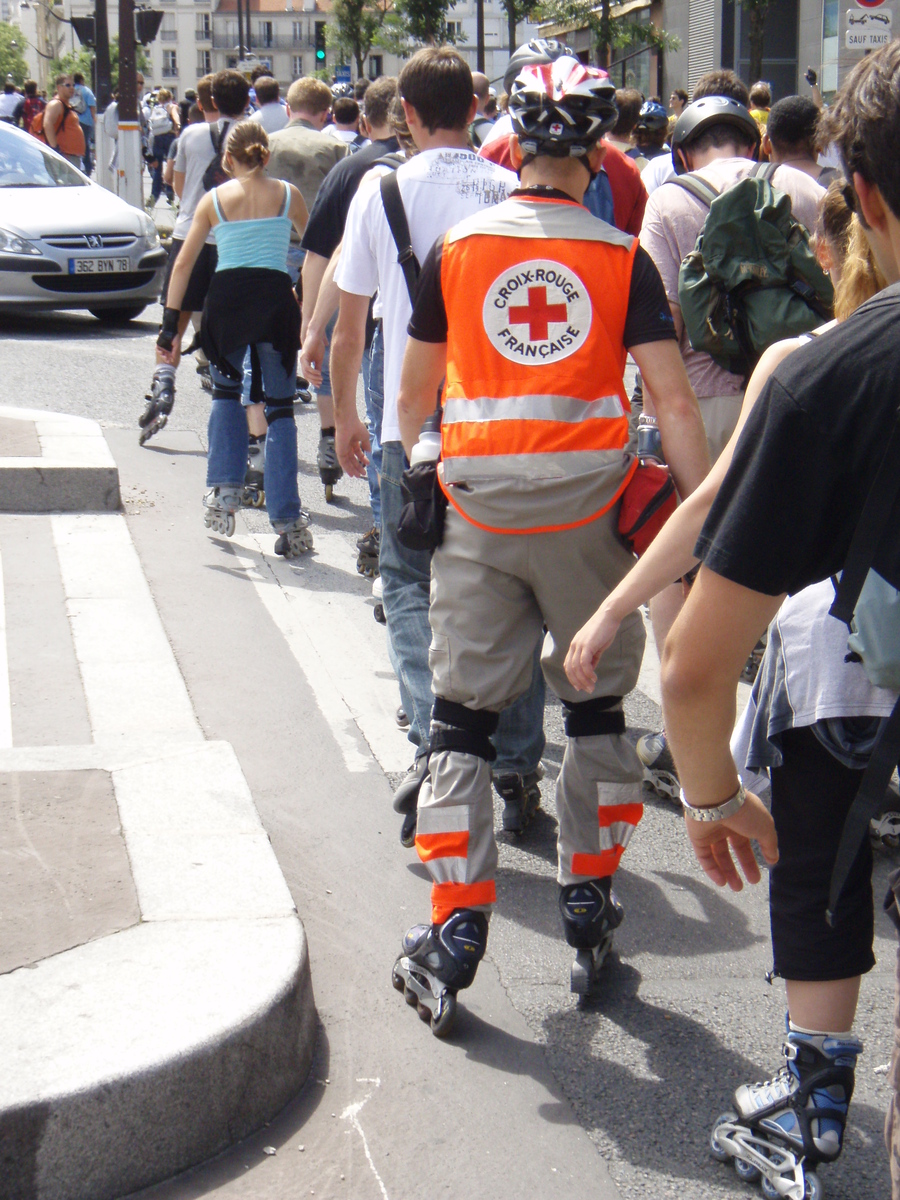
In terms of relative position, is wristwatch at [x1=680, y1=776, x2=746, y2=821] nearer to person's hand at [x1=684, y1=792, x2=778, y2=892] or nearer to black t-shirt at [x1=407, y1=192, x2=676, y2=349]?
person's hand at [x1=684, y1=792, x2=778, y2=892]

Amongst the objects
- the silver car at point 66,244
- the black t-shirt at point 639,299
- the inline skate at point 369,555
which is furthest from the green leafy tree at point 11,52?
the black t-shirt at point 639,299

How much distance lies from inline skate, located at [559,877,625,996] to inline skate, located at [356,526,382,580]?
129 inches

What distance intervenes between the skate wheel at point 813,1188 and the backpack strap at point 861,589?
847mm

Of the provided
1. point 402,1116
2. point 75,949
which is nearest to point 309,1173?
point 402,1116

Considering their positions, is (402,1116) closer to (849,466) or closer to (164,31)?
(849,466)

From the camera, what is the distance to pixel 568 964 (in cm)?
327

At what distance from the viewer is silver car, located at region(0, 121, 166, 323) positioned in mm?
11969

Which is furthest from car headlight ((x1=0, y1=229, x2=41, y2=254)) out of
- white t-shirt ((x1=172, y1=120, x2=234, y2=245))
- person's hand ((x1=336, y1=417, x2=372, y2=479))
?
person's hand ((x1=336, y1=417, x2=372, y2=479))

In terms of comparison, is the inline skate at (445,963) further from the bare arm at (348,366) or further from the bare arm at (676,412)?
the bare arm at (348,366)

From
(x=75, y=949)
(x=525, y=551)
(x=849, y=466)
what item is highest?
(x=849, y=466)

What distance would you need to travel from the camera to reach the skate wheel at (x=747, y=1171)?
2.46m

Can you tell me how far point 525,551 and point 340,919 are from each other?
3.55 ft

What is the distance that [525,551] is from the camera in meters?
2.91

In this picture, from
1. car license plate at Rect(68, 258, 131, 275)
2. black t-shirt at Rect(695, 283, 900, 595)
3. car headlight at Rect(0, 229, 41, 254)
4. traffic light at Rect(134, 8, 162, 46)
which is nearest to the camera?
black t-shirt at Rect(695, 283, 900, 595)
